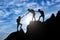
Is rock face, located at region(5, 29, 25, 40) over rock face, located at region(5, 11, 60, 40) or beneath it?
beneath

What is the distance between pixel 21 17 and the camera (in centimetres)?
3859

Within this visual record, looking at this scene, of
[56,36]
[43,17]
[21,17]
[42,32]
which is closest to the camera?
[56,36]

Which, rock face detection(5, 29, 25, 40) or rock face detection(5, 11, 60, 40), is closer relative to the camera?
rock face detection(5, 11, 60, 40)

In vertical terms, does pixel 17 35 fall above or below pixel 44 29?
below

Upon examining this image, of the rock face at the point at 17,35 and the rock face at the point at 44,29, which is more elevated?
the rock face at the point at 44,29

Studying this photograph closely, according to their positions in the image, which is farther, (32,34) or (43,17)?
(43,17)

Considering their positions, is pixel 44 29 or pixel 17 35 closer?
pixel 44 29

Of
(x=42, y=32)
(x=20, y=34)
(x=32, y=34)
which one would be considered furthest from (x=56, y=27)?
(x=20, y=34)

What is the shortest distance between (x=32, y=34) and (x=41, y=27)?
2.74 meters

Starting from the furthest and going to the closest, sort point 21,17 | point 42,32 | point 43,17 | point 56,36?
point 21,17, point 43,17, point 42,32, point 56,36

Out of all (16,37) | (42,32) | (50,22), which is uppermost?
(50,22)

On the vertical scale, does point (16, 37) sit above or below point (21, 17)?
below

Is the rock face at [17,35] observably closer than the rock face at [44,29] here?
No

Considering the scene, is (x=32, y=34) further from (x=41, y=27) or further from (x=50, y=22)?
(x=50, y=22)
